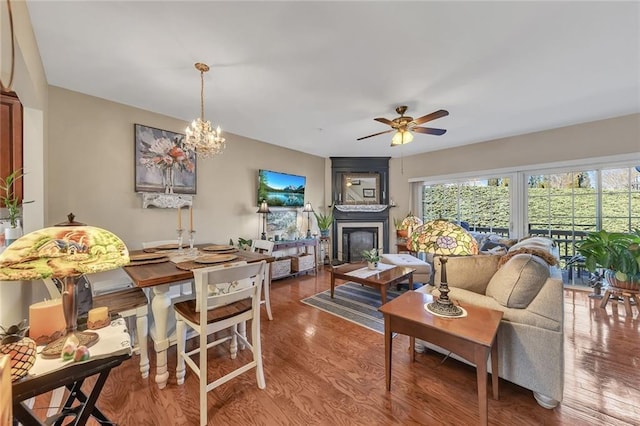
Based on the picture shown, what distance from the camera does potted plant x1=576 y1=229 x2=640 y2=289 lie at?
2725 millimetres

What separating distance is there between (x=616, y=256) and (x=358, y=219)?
3.83 m

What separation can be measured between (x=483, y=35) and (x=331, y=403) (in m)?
2.86

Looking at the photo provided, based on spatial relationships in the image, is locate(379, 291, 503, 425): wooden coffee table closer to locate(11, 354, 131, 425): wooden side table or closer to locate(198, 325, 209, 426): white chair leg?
locate(198, 325, 209, 426): white chair leg

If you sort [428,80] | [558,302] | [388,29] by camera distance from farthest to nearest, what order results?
[428,80]
[388,29]
[558,302]

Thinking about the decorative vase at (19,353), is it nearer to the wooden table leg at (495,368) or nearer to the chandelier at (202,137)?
the chandelier at (202,137)

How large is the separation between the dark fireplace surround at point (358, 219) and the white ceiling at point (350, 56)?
235cm

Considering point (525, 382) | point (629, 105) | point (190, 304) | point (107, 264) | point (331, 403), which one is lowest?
point (331, 403)

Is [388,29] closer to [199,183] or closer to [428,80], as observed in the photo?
[428,80]

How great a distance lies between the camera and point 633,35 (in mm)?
1815

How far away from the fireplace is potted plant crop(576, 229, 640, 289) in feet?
10.8

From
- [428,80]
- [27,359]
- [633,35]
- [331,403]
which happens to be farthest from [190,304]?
[633,35]

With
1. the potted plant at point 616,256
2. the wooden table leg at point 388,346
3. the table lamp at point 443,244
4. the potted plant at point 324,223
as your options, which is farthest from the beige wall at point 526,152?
the wooden table leg at point 388,346

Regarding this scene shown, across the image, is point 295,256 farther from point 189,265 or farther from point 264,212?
point 189,265

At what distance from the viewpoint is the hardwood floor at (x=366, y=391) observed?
4.90ft
